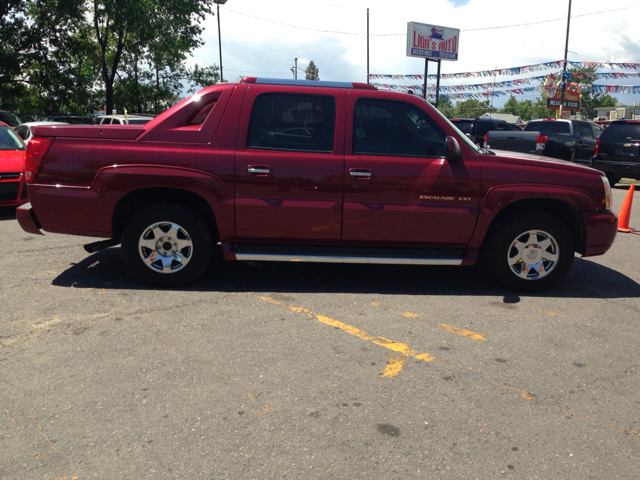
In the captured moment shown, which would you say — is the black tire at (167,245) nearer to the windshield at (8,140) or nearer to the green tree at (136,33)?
the windshield at (8,140)

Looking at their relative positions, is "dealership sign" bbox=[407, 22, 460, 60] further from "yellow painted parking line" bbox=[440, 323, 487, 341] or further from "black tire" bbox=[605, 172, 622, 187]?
"yellow painted parking line" bbox=[440, 323, 487, 341]

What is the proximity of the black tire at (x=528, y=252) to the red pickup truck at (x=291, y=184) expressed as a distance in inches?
0.6

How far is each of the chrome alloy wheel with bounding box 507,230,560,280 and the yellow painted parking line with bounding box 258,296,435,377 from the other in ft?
5.97

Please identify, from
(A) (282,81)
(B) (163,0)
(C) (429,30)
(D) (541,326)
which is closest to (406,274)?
(D) (541,326)

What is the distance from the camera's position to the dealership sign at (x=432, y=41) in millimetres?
37188

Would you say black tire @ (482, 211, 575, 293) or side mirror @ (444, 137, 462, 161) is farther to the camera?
black tire @ (482, 211, 575, 293)

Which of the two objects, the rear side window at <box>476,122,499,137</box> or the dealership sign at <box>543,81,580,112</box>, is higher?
the dealership sign at <box>543,81,580,112</box>

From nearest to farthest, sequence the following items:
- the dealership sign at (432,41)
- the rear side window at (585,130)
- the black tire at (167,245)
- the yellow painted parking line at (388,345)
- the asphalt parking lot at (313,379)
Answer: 1. the asphalt parking lot at (313,379)
2. the yellow painted parking line at (388,345)
3. the black tire at (167,245)
4. the rear side window at (585,130)
5. the dealership sign at (432,41)

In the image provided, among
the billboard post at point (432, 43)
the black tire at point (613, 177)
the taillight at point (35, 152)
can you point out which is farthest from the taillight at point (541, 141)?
the billboard post at point (432, 43)

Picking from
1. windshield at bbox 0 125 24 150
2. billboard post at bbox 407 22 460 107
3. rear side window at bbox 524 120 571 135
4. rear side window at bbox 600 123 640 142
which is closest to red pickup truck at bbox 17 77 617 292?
windshield at bbox 0 125 24 150

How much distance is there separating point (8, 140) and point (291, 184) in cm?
718

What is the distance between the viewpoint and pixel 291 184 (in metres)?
4.90

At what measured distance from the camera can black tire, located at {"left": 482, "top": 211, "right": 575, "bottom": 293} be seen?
5.11 m

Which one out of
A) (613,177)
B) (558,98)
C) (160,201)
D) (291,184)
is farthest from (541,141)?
(558,98)
